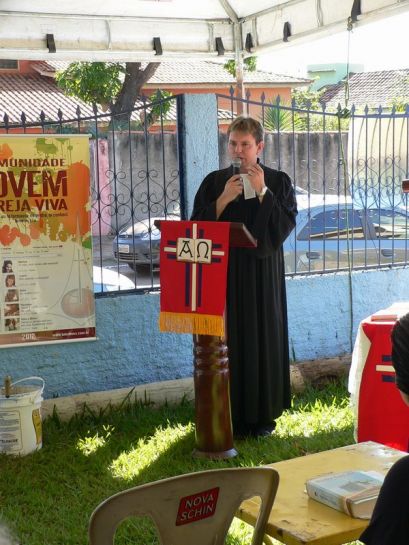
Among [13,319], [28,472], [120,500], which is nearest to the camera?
[120,500]

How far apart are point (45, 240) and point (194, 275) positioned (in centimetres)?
153

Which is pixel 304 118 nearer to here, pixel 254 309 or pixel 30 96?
pixel 254 309

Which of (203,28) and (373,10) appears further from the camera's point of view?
(203,28)

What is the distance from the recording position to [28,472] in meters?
5.43

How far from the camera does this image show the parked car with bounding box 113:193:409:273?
24.5 feet

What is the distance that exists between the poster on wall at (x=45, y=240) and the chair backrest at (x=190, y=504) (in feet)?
13.4

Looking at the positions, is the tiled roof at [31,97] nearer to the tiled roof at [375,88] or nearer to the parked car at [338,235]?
the parked car at [338,235]

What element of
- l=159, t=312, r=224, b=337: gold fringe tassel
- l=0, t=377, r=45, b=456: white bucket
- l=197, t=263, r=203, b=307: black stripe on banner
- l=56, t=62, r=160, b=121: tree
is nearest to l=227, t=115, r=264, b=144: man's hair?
l=197, t=263, r=203, b=307: black stripe on banner

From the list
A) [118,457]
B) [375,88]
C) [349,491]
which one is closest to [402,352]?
[349,491]

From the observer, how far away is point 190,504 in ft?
7.54

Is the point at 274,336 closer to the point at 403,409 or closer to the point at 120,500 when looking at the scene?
the point at 403,409

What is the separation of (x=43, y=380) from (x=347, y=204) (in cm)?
306

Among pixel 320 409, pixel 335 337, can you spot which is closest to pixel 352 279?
pixel 335 337

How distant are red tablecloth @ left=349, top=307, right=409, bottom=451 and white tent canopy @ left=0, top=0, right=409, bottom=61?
2.53 meters
